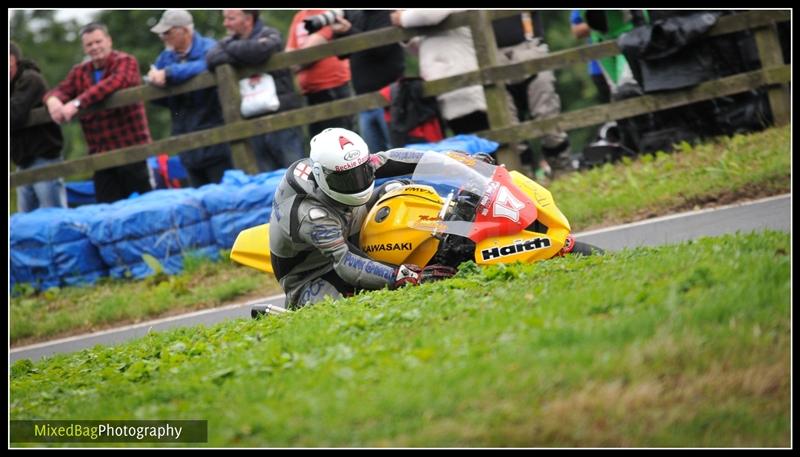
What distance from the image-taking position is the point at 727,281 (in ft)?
18.3

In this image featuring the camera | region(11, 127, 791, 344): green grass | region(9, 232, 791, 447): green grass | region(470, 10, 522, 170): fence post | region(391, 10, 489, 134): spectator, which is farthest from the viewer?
the camera

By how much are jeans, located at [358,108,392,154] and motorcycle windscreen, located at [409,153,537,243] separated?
4488 millimetres

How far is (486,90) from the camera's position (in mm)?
12219

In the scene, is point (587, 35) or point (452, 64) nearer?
point (452, 64)

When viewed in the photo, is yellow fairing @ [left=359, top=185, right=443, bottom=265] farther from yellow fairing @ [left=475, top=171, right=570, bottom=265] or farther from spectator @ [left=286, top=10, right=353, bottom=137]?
spectator @ [left=286, top=10, right=353, bottom=137]

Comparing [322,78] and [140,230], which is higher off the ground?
[322,78]

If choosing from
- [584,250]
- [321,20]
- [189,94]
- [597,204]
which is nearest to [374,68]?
→ [321,20]

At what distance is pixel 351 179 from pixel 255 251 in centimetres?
126

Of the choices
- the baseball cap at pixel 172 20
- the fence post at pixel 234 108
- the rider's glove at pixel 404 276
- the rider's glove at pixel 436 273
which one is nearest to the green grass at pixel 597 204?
the fence post at pixel 234 108

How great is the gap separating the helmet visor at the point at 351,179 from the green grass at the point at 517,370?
1153 mm

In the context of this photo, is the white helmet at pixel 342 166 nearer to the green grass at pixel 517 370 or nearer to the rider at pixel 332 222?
the rider at pixel 332 222

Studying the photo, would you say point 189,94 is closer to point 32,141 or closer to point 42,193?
point 32,141

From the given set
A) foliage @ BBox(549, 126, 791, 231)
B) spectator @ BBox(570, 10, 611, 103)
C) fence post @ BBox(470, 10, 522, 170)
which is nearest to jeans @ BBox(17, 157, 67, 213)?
fence post @ BBox(470, 10, 522, 170)

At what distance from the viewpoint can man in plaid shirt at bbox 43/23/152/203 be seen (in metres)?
12.7
